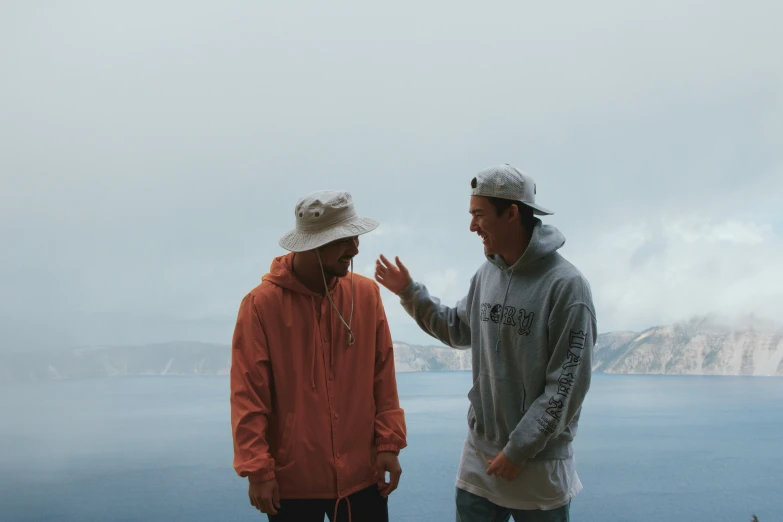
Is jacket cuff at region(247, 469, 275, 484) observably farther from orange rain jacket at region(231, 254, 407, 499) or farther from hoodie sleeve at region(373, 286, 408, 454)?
hoodie sleeve at region(373, 286, 408, 454)

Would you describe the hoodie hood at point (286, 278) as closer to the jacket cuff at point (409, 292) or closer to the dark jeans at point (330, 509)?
the jacket cuff at point (409, 292)

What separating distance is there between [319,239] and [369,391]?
42 cm

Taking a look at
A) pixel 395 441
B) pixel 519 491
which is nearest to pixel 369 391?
pixel 395 441

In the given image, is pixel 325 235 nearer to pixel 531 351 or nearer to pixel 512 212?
pixel 512 212

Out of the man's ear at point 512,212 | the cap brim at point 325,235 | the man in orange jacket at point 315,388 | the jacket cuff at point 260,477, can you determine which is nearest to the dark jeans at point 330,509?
the man in orange jacket at point 315,388

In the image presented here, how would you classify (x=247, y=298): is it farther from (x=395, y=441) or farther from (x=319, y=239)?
(x=395, y=441)

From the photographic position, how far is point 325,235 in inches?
64.0

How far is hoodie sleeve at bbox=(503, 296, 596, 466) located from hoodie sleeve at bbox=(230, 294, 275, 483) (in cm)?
58

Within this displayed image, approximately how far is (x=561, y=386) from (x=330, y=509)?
2.07ft

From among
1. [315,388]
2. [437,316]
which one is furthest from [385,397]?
[437,316]

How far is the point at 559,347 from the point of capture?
5.21 ft

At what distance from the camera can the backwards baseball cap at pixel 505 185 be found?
1671 mm

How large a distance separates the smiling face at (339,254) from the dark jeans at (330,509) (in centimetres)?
55

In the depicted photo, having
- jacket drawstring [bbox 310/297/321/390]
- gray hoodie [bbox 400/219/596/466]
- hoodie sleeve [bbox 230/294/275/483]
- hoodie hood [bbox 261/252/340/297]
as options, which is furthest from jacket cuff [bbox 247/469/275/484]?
gray hoodie [bbox 400/219/596/466]
